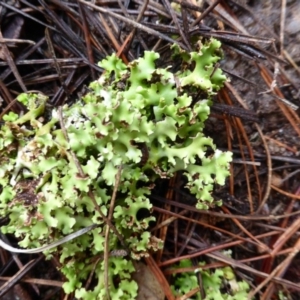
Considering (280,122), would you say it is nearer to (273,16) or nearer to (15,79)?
(273,16)

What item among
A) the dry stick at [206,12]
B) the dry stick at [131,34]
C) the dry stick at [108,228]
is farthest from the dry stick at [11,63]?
the dry stick at [206,12]

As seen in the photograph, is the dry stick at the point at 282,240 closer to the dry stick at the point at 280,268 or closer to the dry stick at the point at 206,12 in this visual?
the dry stick at the point at 280,268

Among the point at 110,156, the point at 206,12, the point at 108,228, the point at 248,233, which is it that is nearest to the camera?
the point at 110,156

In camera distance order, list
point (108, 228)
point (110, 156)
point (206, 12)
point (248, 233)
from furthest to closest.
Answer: point (248, 233), point (206, 12), point (108, 228), point (110, 156)

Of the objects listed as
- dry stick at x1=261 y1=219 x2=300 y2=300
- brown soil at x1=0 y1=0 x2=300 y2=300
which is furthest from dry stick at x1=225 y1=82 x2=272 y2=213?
dry stick at x1=261 y1=219 x2=300 y2=300

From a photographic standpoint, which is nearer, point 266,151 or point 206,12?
point 206,12

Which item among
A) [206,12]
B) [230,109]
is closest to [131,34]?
[206,12]

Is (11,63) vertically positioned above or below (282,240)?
above

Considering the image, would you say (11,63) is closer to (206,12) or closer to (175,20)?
(175,20)
